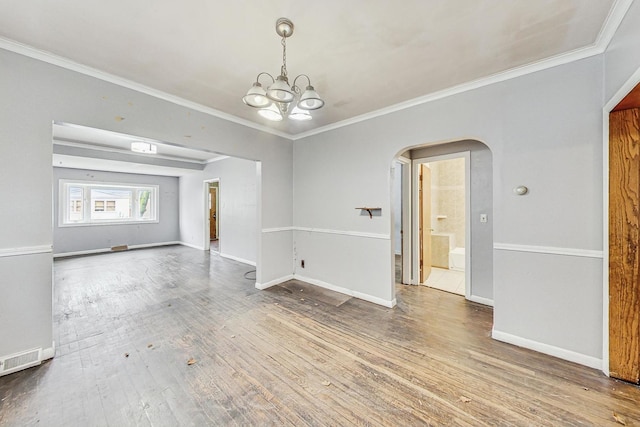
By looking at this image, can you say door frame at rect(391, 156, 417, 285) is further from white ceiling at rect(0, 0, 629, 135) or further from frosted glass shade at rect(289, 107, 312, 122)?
frosted glass shade at rect(289, 107, 312, 122)

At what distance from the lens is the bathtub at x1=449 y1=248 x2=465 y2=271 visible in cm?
511

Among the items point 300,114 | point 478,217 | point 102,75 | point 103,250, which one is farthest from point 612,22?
point 103,250

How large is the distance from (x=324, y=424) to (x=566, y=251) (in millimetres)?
2527

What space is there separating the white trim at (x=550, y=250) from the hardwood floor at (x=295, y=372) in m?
0.98

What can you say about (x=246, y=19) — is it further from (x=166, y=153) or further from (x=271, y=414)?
(x=166, y=153)

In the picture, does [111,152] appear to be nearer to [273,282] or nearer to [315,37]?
[273,282]

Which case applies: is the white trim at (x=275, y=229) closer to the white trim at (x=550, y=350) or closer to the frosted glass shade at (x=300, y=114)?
the frosted glass shade at (x=300, y=114)

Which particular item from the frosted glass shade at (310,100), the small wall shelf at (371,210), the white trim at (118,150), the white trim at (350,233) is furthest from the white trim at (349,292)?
the white trim at (118,150)

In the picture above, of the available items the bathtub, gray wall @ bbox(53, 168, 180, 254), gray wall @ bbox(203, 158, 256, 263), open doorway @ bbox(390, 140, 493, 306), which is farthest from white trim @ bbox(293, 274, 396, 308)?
gray wall @ bbox(53, 168, 180, 254)

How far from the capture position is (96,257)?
643 cm

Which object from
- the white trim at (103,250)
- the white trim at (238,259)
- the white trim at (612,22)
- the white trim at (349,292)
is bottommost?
the white trim at (349,292)

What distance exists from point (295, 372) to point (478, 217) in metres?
3.23

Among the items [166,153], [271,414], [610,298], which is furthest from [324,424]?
[166,153]

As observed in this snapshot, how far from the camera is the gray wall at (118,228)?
6551 mm
